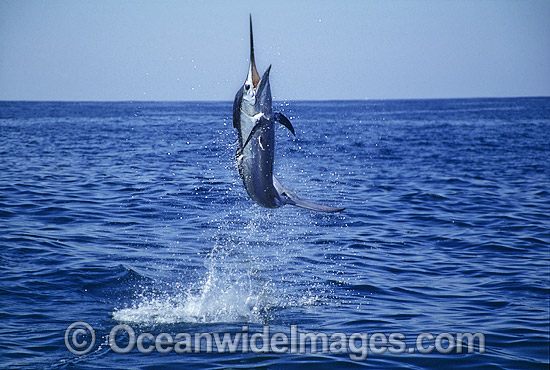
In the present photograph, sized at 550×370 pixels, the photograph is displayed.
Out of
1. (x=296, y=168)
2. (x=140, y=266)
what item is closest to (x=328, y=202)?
(x=140, y=266)

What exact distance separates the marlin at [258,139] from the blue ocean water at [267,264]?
1.81 feet

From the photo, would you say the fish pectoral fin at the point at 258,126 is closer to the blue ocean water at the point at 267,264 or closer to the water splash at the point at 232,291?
the blue ocean water at the point at 267,264

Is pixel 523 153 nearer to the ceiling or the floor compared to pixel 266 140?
nearer to the floor

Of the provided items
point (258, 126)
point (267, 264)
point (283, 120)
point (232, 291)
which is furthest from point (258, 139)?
point (267, 264)

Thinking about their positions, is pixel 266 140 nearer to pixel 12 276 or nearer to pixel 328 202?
pixel 12 276

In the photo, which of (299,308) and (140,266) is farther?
(140,266)

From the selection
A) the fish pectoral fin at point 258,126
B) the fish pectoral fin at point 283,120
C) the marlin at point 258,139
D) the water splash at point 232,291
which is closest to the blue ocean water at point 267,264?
the water splash at point 232,291

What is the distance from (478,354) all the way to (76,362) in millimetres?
5292

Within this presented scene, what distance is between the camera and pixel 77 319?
29.6 ft

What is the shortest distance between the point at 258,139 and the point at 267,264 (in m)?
5.79

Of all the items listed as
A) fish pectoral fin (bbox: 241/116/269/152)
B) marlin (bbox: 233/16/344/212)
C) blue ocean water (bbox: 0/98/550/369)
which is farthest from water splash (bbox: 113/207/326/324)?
fish pectoral fin (bbox: 241/116/269/152)

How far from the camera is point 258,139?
6.92m

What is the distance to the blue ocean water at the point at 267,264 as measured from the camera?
8.32m

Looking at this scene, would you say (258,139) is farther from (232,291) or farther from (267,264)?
(267,264)
